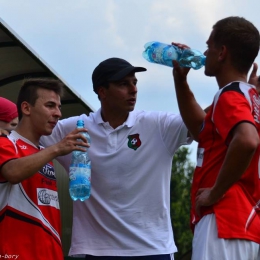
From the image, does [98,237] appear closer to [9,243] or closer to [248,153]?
[9,243]

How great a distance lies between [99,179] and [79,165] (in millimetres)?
397

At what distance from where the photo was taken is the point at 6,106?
21.4ft

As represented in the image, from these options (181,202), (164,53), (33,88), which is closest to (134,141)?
(164,53)

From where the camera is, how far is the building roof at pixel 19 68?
8305mm

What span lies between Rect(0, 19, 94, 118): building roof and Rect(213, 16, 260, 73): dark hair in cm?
344

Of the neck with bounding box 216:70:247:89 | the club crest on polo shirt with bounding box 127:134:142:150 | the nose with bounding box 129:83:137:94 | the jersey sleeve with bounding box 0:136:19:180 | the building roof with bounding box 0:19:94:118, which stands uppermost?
the building roof with bounding box 0:19:94:118

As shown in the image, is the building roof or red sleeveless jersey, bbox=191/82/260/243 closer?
red sleeveless jersey, bbox=191/82/260/243

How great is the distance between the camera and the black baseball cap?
6.49 meters

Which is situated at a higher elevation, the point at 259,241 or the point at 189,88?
the point at 189,88

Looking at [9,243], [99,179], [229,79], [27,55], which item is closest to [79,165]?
[99,179]

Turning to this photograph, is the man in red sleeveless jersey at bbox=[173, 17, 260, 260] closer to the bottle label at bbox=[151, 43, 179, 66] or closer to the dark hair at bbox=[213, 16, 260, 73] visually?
the dark hair at bbox=[213, 16, 260, 73]

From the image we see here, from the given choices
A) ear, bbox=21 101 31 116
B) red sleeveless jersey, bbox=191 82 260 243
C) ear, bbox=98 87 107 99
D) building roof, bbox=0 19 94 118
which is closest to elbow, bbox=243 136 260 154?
red sleeveless jersey, bbox=191 82 260 243

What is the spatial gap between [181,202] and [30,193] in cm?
5742

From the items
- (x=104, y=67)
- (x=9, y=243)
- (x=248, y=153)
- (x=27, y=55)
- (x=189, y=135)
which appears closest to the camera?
(x=248, y=153)
